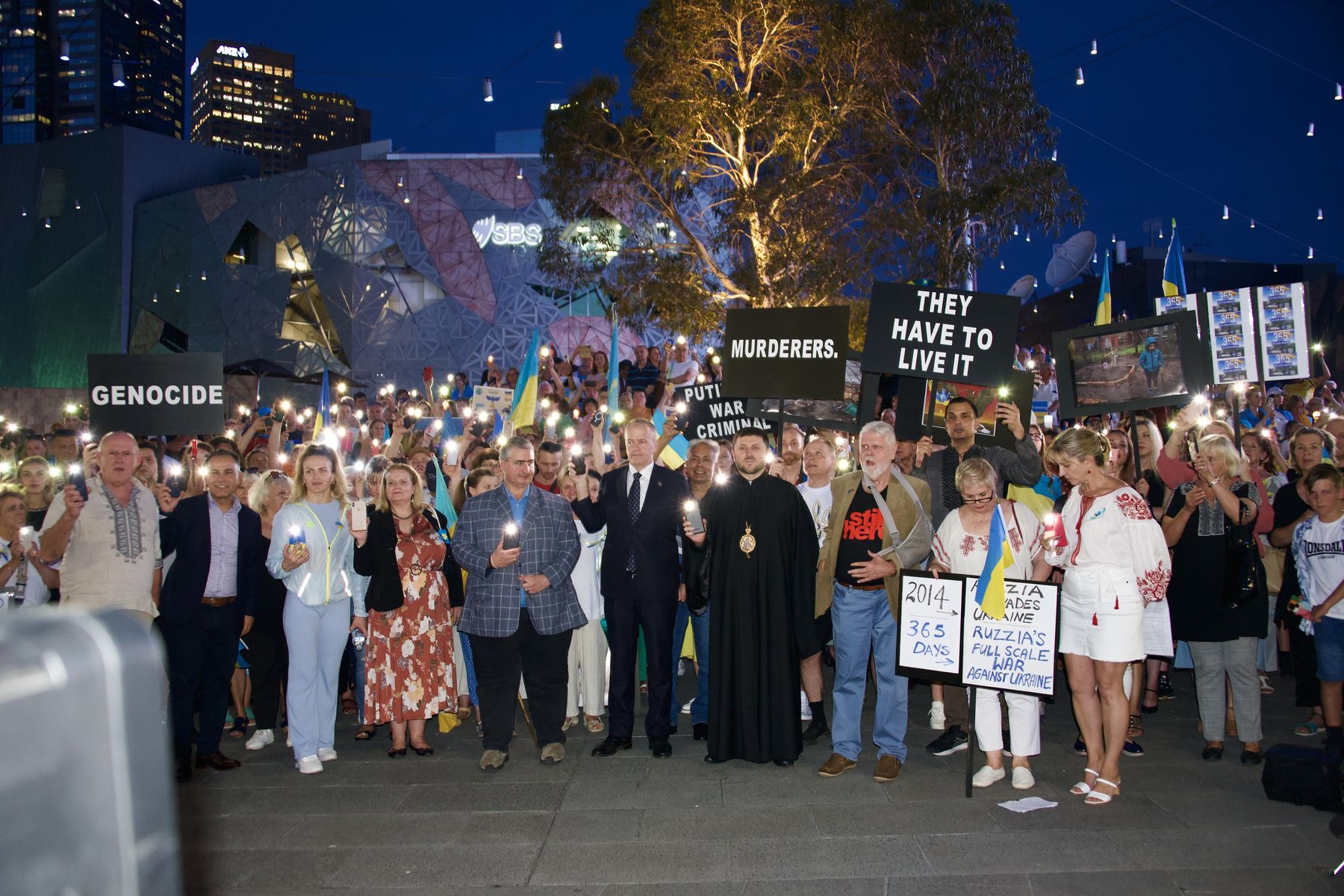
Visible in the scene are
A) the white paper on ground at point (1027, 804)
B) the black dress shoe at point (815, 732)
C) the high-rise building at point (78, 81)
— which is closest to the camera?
the white paper on ground at point (1027, 804)

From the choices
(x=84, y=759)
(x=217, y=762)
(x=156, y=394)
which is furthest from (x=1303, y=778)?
(x=156, y=394)

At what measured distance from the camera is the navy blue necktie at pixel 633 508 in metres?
6.66

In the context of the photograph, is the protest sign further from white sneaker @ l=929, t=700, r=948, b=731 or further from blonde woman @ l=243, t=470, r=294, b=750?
blonde woman @ l=243, t=470, r=294, b=750

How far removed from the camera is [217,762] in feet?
20.9

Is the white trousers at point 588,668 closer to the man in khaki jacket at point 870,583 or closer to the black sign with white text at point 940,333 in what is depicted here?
the man in khaki jacket at point 870,583

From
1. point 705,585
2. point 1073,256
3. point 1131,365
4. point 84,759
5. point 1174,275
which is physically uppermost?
point 1073,256

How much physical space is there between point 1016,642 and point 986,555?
56 cm

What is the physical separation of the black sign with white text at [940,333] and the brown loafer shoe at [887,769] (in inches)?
117

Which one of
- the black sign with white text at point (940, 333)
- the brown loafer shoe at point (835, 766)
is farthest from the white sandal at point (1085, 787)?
the black sign with white text at point (940, 333)

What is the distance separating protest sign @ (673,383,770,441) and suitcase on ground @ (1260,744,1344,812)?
472cm

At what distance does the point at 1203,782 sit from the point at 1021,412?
2.78m

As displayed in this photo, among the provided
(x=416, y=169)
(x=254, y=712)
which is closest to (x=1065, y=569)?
(x=254, y=712)

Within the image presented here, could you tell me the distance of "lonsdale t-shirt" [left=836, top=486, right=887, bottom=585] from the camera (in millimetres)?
6199

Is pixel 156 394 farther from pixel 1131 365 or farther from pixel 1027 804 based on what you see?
pixel 1131 365
